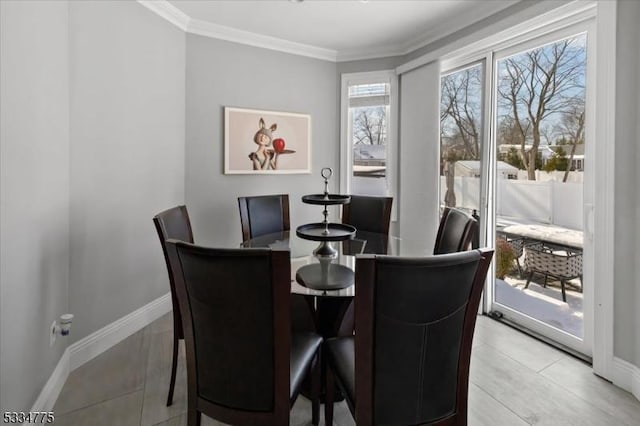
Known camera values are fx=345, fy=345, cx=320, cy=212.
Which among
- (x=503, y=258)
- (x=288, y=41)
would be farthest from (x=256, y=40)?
(x=503, y=258)

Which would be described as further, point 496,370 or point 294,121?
point 294,121

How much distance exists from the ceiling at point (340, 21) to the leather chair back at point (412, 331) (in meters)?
2.62

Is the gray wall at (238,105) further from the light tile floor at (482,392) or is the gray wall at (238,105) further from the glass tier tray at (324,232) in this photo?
the glass tier tray at (324,232)

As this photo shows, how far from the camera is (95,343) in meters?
2.39

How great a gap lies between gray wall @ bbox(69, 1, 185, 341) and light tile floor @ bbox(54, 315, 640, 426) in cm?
41

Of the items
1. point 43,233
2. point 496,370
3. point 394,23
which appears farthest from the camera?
point 394,23

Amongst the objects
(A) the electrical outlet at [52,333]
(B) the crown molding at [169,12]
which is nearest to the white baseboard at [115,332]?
(A) the electrical outlet at [52,333]

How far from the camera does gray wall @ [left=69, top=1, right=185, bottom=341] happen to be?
7.47ft

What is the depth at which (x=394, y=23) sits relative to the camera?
329 centimetres

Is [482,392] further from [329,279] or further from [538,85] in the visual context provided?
[538,85]

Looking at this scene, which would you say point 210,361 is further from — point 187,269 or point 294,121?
point 294,121

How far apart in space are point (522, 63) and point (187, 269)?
293cm

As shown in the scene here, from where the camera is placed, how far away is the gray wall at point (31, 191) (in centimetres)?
142

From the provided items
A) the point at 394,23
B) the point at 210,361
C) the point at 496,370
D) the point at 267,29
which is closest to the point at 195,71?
the point at 267,29
